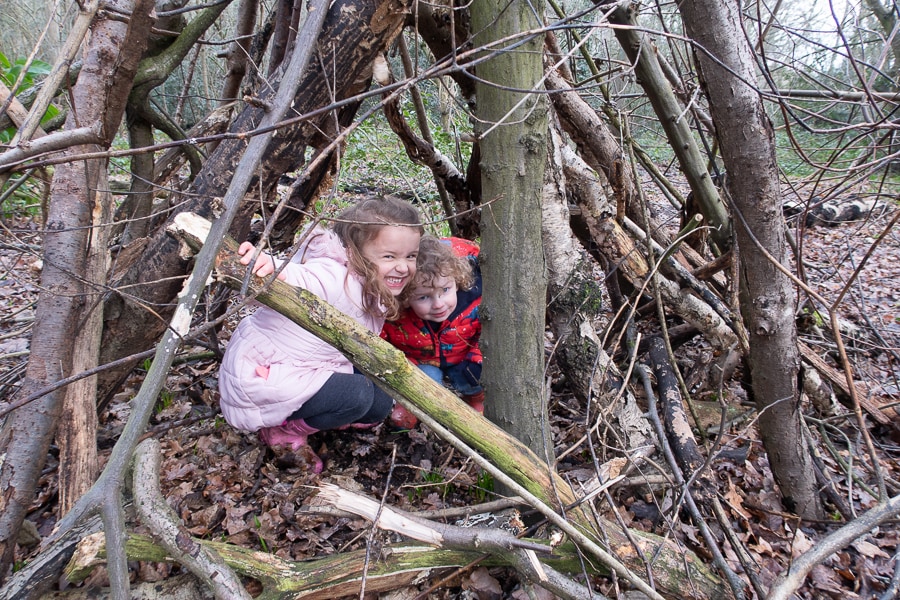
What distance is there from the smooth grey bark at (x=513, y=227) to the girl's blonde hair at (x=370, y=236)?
1.77 feet

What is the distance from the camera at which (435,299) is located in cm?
273

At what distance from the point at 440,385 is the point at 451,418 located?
12 cm

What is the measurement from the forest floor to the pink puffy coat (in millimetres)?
315

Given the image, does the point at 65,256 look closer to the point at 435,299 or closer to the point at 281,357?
the point at 281,357

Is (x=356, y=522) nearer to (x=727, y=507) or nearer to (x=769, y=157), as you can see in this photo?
(x=727, y=507)

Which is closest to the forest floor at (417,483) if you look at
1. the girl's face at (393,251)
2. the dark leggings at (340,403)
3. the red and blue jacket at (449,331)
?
the dark leggings at (340,403)

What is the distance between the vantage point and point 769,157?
2047 mm

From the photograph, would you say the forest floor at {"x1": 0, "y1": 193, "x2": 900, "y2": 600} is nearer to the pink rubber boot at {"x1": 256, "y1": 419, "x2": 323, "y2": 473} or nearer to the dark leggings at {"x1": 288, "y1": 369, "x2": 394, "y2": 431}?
the pink rubber boot at {"x1": 256, "y1": 419, "x2": 323, "y2": 473}

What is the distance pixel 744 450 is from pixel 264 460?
2.60m

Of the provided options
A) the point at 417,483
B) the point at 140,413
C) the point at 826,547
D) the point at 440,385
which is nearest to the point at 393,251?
the point at 440,385

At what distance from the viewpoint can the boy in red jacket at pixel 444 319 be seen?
263 centimetres

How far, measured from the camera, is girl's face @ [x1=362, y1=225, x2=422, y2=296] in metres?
2.37

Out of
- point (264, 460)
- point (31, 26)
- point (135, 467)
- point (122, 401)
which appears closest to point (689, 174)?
point (264, 460)

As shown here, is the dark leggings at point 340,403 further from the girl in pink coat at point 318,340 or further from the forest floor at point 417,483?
the forest floor at point 417,483
